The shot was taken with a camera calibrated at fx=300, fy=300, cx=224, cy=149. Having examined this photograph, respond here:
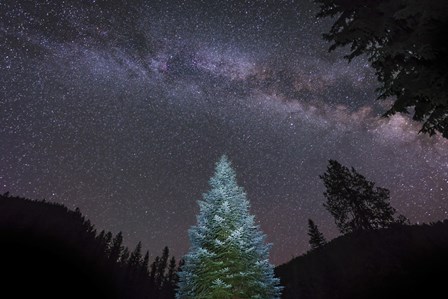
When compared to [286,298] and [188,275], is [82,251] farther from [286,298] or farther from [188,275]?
[188,275]

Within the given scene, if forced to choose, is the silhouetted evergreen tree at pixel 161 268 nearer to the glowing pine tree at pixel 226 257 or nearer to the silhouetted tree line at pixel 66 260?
the silhouetted tree line at pixel 66 260

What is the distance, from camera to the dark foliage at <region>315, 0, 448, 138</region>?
6.08 m

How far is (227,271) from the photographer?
1379 cm

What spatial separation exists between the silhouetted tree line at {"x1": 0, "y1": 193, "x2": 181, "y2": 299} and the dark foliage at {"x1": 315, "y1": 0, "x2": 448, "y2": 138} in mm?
50609

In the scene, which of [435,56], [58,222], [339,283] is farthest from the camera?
[58,222]

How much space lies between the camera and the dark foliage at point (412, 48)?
239 inches

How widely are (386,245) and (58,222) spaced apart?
107981mm

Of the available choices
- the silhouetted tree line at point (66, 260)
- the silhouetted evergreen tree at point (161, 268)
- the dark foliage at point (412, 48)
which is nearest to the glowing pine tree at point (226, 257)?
the dark foliage at point (412, 48)

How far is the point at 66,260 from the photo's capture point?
247 feet

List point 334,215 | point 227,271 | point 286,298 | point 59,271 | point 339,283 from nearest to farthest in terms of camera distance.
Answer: point 227,271
point 339,283
point 286,298
point 334,215
point 59,271

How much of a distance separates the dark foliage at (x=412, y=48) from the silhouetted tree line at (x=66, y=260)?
5061cm

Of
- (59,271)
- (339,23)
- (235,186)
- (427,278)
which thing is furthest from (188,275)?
(59,271)

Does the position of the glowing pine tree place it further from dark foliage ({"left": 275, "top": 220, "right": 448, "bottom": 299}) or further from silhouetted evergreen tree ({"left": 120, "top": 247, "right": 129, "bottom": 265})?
silhouetted evergreen tree ({"left": 120, "top": 247, "right": 129, "bottom": 265})

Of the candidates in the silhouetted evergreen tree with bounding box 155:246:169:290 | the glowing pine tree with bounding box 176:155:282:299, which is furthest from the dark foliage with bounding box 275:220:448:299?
the silhouetted evergreen tree with bounding box 155:246:169:290
